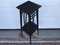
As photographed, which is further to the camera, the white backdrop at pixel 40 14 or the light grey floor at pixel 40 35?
the white backdrop at pixel 40 14

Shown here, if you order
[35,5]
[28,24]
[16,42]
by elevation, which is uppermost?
[35,5]

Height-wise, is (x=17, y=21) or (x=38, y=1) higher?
(x=38, y=1)

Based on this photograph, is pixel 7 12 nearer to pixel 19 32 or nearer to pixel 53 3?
pixel 19 32

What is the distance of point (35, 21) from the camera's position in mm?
4270

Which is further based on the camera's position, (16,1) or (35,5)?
(16,1)

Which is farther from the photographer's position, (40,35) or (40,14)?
(40,14)

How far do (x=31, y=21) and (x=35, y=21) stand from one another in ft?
0.85

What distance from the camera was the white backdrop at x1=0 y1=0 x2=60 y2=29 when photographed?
4.27 metres

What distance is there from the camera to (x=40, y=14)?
4332 millimetres

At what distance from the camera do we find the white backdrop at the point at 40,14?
427 cm

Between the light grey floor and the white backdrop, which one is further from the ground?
the white backdrop

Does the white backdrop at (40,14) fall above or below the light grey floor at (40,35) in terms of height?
above

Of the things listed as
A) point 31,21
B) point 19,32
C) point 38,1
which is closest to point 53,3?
point 38,1

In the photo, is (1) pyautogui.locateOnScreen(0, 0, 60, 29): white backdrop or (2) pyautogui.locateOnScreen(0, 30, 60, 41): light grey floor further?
(1) pyautogui.locateOnScreen(0, 0, 60, 29): white backdrop
